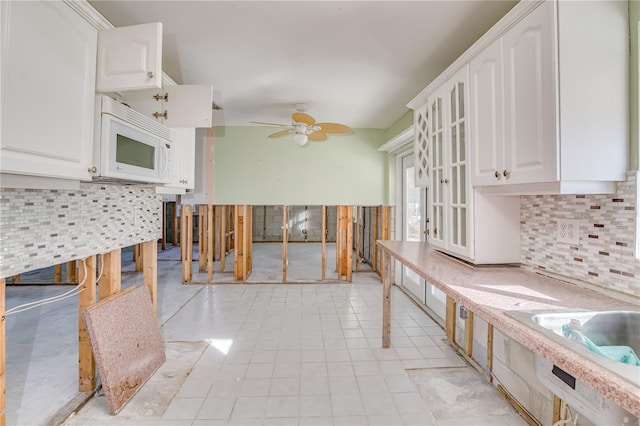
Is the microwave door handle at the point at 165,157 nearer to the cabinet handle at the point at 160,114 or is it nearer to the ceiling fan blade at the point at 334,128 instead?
the cabinet handle at the point at 160,114

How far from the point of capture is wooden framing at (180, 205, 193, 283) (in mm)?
4844

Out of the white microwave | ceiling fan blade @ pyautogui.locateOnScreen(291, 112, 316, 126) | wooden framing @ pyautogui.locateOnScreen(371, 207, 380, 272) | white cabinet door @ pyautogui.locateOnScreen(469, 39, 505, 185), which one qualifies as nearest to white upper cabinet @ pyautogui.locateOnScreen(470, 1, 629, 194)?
white cabinet door @ pyautogui.locateOnScreen(469, 39, 505, 185)

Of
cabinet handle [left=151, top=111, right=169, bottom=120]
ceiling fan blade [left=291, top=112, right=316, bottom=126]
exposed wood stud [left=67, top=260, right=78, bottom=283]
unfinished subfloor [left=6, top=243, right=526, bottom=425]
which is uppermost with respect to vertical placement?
ceiling fan blade [left=291, top=112, right=316, bottom=126]

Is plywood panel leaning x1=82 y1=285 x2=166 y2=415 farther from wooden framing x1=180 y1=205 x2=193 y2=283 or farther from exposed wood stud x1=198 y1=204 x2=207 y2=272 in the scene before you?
exposed wood stud x1=198 y1=204 x2=207 y2=272

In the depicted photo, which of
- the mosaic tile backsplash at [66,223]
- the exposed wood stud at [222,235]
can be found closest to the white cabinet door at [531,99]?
the mosaic tile backsplash at [66,223]

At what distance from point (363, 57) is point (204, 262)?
4.65 meters

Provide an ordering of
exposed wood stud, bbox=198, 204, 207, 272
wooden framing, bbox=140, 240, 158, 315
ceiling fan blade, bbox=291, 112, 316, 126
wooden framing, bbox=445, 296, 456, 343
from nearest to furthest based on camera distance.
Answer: wooden framing, bbox=140, 240, 158, 315 < wooden framing, bbox=445, 296, 456, 343 < ceiling fan blade, bbox=291, 112, 316, 126 < exposed wood stud, bbox=198, 204, 207, 272

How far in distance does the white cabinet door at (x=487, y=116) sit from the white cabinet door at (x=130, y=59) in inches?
68.5

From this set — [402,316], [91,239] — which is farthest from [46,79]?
[402,316]

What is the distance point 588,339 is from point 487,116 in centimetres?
117

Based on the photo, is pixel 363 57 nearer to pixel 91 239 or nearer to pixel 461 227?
pixel 461 227

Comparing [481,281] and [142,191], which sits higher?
[142,191]

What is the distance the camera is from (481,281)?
4.99 ft

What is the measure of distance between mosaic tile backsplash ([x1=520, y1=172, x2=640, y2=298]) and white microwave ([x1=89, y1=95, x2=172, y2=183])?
232 centimetres
